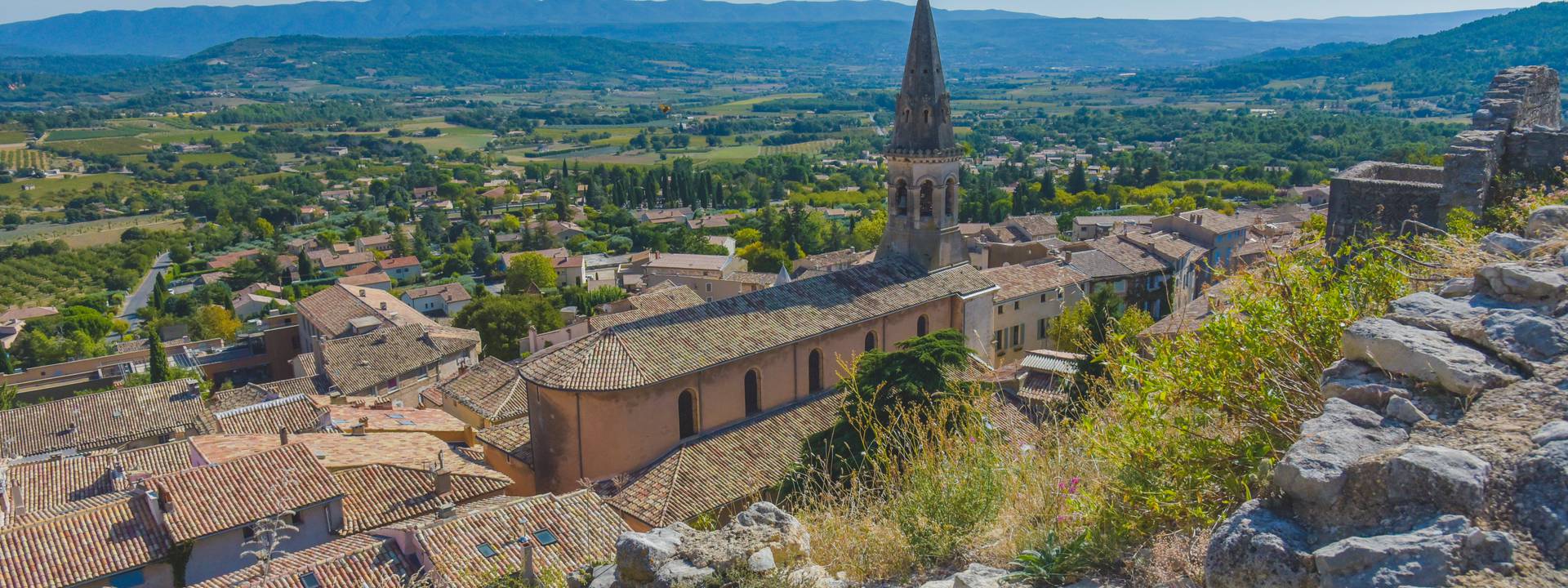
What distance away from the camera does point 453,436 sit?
26078 millimetres

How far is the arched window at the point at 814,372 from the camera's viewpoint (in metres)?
24.1

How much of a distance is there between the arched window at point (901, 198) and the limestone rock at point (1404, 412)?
78.1ft

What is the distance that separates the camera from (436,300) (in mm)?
72062

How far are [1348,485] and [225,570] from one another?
18136mm

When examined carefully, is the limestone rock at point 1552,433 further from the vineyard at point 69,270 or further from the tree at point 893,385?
the vineyard at point 69,270

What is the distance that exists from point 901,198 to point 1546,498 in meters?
24.9

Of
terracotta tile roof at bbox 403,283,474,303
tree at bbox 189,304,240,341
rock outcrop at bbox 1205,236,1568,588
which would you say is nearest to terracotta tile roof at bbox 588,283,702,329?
terracotta tile roof at bbox 403,283,474,303

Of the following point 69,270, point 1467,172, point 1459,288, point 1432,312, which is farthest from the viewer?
point 69,270

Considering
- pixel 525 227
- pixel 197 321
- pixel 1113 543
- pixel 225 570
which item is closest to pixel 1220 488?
pixel 1113 543

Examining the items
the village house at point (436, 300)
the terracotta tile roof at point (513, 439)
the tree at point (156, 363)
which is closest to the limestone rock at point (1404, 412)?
the terracotta tile roof at point (513, 439)

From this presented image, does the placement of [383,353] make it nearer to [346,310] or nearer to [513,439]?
[346,310]

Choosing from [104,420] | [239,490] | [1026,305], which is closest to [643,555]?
[239,490]

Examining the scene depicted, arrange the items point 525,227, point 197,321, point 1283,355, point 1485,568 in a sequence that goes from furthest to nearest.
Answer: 1. point 525,227
2. point 197,321
3. point 1283,355
4. point 1485,568

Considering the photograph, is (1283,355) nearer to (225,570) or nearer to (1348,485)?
(1348,485)
